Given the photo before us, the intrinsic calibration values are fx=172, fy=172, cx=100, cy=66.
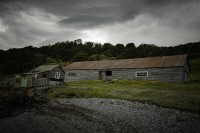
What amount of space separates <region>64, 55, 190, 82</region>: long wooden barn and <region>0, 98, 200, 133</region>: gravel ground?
16.0 m

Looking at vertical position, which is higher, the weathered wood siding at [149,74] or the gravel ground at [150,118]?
the weathered wood siding at [149,74]

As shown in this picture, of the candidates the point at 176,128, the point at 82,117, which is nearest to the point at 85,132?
the point at 82,117

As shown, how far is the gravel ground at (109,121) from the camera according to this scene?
9219mm

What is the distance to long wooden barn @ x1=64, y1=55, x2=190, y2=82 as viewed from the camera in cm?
2794

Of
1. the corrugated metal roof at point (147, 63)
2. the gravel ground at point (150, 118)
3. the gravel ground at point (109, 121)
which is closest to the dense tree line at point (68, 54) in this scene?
the corrugated metal roof at point (147, 63)

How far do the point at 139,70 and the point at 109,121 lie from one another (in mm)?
21481

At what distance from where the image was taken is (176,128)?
362 inches

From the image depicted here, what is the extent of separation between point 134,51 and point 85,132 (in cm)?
7224

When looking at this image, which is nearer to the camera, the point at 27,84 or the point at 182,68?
the point at 182,68

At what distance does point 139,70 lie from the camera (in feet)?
101

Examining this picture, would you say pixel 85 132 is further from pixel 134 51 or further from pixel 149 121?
pixel 134 51

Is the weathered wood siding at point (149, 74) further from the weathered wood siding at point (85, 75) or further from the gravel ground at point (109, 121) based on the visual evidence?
the gravel ground at point (109, 121)

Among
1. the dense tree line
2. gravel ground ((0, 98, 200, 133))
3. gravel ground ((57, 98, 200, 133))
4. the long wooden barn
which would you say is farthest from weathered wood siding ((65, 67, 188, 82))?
the dense tree line

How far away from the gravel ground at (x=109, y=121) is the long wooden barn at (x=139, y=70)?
16.0m
